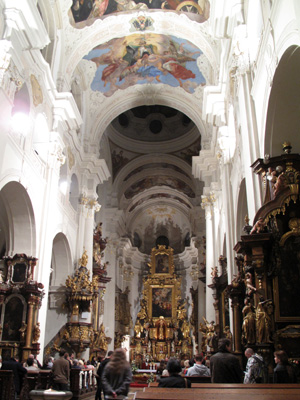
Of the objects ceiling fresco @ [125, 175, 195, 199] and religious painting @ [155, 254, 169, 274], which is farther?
religious painting @ [155, 254, 169, 274]

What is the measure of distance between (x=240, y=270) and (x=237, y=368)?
395 cm

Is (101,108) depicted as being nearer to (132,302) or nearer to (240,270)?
(240,270)

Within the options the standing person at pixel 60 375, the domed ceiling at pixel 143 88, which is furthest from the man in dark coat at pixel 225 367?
the domed ceiling at pixel 143 88

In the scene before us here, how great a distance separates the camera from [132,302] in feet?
94.3

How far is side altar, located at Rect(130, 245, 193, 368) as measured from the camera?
1023 inches

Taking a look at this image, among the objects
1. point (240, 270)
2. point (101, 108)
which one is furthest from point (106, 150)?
point (240, 270)

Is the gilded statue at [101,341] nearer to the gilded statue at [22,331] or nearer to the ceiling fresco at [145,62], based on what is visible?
the gilded statue at [22,331]

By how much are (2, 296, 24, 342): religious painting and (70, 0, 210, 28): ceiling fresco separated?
29.5ft

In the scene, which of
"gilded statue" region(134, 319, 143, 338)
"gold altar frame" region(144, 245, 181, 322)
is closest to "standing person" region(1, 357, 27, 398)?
"gilded statue" region(134, 319, 143, 338)

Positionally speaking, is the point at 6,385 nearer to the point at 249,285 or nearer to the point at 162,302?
the point at 249,285

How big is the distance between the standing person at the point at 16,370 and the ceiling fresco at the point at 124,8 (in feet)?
35.1

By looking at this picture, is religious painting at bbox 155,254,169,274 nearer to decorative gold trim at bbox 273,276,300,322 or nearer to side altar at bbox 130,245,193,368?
side altar at bbox 130,245,193,368

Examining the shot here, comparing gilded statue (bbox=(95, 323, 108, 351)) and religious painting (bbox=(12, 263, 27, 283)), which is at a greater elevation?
religious painting (bbox=(12, 263, 27, 283))

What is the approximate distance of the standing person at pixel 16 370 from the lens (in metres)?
7.53
